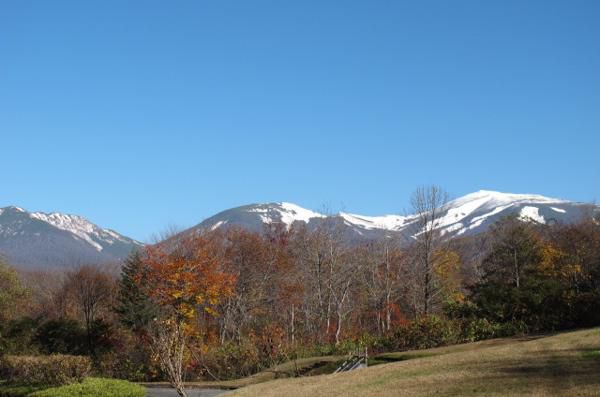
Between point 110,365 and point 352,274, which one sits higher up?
point 352,274

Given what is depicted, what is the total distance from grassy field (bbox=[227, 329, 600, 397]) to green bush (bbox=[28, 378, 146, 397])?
5191 millimetres

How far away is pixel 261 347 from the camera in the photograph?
31.6 m

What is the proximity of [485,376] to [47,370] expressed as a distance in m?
19.7

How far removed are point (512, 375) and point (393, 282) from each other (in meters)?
37.6

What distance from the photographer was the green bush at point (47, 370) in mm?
27038

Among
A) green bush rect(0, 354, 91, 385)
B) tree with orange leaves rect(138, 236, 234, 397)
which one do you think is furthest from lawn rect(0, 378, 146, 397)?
tree with orange leaves rect(138, 236, 234, 397)

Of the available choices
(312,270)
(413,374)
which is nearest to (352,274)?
(312,270)

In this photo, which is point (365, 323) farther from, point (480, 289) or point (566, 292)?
point (566, 292)

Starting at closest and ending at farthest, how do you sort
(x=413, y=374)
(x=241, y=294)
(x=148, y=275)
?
(x=413, y=374), (x=148, y=275), (x=241, y=294)

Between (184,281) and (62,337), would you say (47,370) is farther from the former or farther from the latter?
(184,281)

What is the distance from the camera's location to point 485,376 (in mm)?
16656

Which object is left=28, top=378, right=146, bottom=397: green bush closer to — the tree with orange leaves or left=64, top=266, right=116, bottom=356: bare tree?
the tree with orange leaves

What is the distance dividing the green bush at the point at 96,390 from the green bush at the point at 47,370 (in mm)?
1846

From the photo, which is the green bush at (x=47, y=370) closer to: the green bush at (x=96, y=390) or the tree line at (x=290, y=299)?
the green bush at (x=96, y=390)
